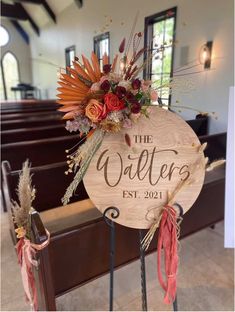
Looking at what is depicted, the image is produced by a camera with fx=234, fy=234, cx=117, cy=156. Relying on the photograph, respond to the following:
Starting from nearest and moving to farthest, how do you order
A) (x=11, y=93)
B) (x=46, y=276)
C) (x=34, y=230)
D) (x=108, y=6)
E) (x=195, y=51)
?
(x=34, y=230) < (x=46, y=276) < (x=108, y=6) < (x=195, y=51) < (x=11, y=93)

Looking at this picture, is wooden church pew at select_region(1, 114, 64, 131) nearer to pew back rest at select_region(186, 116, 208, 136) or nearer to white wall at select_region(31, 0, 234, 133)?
white wall at select_region(31, 0, 234, 133)

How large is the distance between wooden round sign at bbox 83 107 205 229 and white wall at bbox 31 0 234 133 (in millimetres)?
254

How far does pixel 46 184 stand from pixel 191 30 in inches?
58.5

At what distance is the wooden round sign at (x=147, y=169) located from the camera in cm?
87

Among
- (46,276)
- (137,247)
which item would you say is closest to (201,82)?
(137,247)

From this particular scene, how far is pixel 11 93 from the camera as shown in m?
9.12

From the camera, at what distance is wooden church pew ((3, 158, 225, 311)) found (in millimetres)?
1204

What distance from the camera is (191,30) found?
1.47 meters

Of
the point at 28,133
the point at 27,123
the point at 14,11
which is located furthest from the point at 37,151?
the point at 14,11

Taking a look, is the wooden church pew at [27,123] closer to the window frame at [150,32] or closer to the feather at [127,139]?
the window frame at [150,32]

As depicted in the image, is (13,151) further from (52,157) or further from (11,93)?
(11,93)

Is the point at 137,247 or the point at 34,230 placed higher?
the point at 34,230

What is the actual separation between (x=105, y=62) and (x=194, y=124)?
21.8 inches

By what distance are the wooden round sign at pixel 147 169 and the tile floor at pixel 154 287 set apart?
1013 mm
